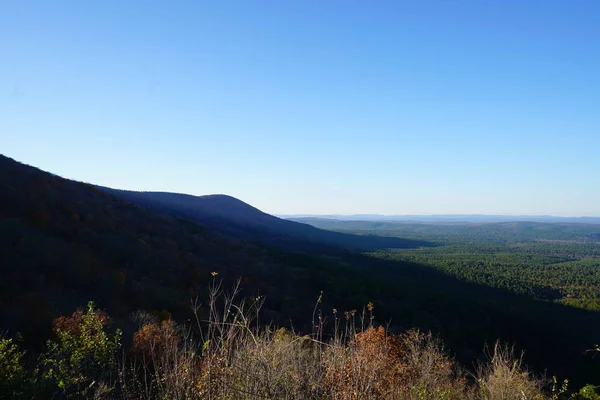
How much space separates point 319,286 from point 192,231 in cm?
1328

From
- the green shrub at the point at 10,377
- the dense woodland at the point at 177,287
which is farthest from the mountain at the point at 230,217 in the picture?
the green shrub at the point at 10,377

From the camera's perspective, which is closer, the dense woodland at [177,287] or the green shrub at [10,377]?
the green shrub at [10,377]

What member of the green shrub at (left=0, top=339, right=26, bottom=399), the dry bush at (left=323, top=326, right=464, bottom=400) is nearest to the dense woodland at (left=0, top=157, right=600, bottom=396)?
the dry bush at (left=323, top=326, right=464, bottom=400)

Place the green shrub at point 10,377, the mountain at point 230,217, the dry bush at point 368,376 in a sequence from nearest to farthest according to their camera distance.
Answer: the dry bush at point 368,376 → the green shrub at point 10,377 → the mountain at point 230,217

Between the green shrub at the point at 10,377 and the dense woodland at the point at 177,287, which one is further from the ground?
the green shrub at the point at 10,377

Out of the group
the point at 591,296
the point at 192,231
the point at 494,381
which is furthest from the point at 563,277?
the point at 494,381

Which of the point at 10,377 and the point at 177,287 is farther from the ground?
the point at 10,377

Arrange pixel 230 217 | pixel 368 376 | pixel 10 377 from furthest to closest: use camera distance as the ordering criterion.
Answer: pixel 230 217 → pixel 368 376 → pixel 10 377

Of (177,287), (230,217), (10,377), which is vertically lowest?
(177,287)

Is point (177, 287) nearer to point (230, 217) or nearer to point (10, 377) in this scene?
point (10, 377)

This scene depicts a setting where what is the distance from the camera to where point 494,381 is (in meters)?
9.98

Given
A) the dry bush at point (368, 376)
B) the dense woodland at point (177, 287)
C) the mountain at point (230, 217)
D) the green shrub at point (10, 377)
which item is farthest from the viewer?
the mountain at point (230, 217)

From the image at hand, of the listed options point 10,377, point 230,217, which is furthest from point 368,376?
point 230,217

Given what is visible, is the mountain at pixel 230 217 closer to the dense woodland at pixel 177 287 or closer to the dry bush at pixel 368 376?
the dense woodland at pixel 177 287
